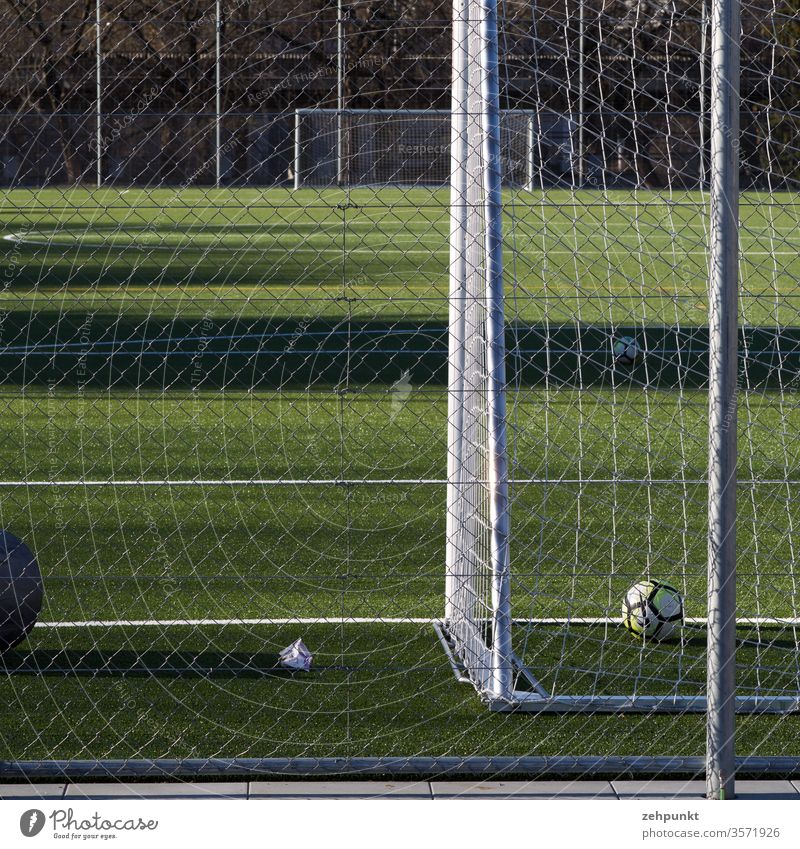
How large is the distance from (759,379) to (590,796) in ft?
26.7

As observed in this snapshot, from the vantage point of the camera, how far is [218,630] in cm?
Result: 505

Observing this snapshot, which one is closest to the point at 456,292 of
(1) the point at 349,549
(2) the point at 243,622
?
(1) the point at 349,549

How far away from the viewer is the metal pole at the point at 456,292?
430 centimetres

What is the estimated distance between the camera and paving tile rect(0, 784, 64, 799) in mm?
3525

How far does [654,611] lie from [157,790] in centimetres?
218

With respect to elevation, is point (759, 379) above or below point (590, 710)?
above

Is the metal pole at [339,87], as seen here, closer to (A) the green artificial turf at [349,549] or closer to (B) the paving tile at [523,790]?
(A) the green artificial turf at [349,549]

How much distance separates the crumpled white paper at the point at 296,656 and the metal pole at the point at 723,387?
171cm

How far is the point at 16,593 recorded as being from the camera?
14.2 ft

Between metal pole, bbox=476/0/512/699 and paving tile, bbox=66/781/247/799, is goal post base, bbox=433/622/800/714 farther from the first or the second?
paving tile, bbox=66/781/247/799

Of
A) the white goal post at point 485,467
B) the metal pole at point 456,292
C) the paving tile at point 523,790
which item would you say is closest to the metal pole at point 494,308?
the white goal post at point 485,467

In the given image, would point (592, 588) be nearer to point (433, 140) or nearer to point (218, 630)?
point (218, 630)

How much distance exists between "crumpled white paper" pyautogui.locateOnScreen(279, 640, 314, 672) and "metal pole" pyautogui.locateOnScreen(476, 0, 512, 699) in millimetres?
796
